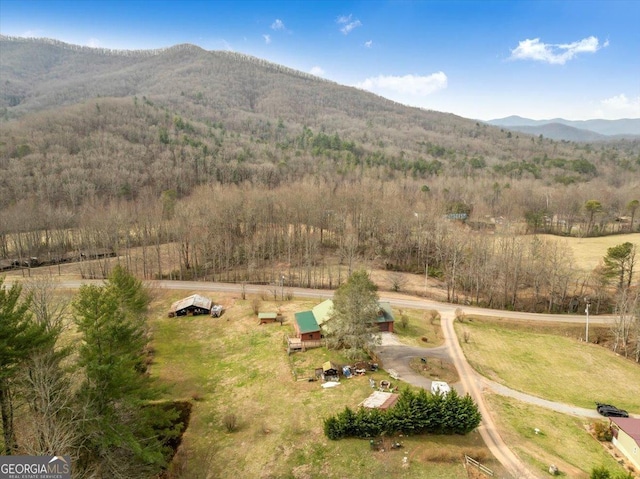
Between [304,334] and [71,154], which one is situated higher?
[71,154]

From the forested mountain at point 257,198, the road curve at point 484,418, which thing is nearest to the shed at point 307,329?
the road curve at point 484,418

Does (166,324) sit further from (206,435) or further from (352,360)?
(352,360)

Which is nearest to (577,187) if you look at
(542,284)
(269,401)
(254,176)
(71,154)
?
(542,284)

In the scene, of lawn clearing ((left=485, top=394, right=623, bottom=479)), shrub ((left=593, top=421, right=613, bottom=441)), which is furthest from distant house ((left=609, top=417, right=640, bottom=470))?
lawn clearing ((left=485, top=394, right=623, bottom=479))

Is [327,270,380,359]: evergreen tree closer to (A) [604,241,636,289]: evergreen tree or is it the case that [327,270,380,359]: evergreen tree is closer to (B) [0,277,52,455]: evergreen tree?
(B) [0,277,52,455]: evergreen tree

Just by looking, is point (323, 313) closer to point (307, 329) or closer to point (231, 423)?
point (307, 329)

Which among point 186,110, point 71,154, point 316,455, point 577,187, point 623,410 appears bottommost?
point 623,410

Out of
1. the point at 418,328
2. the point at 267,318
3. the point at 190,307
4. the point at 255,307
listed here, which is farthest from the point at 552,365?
the point at 190,307

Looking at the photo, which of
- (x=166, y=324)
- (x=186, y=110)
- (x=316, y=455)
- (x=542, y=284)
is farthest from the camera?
(x=186, y=110)
